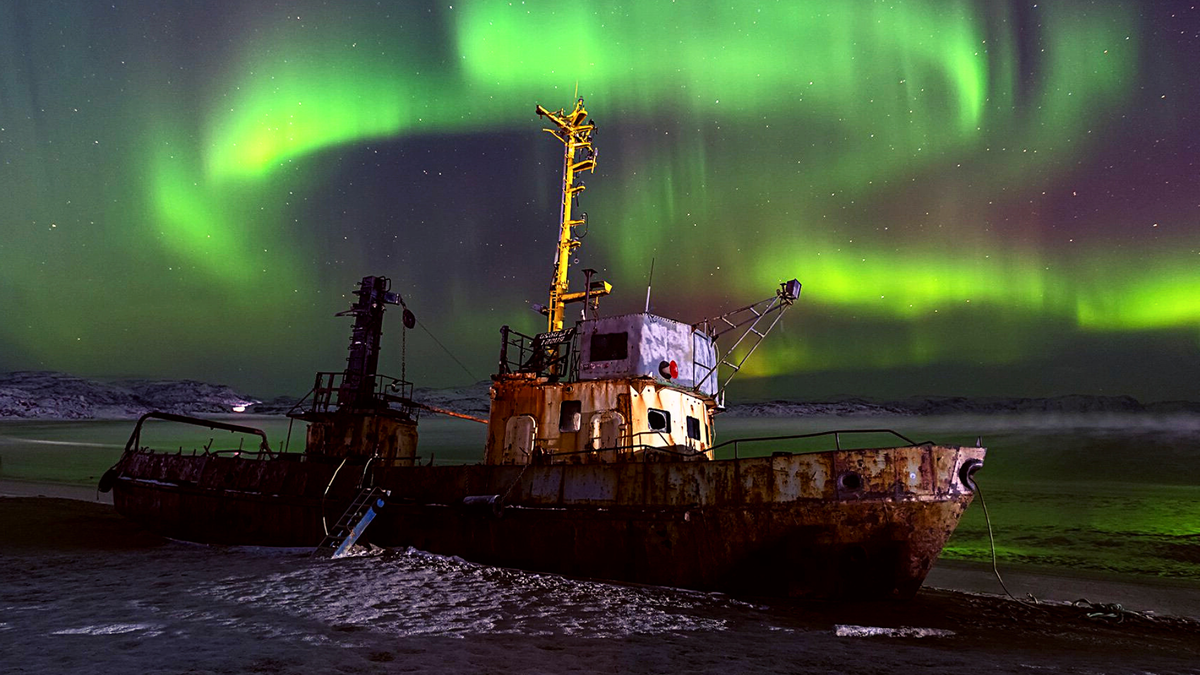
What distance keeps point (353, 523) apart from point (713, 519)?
9.23 metres

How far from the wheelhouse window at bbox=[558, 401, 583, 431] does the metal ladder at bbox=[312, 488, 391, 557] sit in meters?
4.91

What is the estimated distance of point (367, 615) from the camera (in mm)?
8281

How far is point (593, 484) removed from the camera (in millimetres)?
12797

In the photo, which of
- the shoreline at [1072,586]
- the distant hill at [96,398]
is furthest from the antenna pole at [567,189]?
the distant hill at [96,398]

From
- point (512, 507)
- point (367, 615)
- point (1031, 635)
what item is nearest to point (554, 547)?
point (512, 507)

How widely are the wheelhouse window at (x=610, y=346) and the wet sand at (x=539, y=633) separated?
525 centimetres

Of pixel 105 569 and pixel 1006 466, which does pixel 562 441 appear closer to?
pixel 105 569

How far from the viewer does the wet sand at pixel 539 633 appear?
6.18 m

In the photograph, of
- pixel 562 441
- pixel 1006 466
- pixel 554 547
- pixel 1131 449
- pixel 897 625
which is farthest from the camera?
pixel 1131 449

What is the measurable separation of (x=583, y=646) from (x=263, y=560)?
977 centimetres

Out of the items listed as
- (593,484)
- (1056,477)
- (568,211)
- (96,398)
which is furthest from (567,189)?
(96,398)

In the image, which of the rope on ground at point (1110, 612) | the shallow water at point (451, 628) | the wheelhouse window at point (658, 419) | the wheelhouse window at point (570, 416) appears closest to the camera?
the shallow water at point (451, 628)

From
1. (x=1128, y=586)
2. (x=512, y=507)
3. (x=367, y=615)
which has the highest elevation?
(x=512, y=507)

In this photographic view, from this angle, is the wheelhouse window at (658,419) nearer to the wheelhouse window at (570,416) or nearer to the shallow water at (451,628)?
the wheelhouse window at (570,416)
